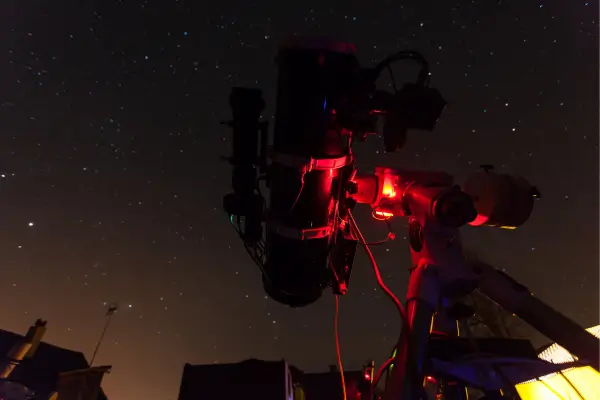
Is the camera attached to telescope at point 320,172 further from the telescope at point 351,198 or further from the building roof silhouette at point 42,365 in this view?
the building roof silhouette at point 42,365

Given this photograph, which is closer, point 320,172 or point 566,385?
point 566,385

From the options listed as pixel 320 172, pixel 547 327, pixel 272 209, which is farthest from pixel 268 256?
pixel 547 327

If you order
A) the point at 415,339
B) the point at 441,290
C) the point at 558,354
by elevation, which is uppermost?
the point at 441,290

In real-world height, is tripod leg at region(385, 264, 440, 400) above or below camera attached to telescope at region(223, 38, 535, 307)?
below

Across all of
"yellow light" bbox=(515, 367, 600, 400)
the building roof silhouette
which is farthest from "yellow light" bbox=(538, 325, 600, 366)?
the building roof silhouette

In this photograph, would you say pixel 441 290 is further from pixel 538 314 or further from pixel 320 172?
pixel 320 172

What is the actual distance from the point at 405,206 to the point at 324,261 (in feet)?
2.26

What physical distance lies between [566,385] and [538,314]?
0.42 metres

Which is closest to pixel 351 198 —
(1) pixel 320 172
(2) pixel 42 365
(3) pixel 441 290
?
(1) pixel 320 172

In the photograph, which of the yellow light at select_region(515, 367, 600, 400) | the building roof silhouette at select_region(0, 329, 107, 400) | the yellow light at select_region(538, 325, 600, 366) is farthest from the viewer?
the building roof silhouette at select_region(0, 329, 107, 400)

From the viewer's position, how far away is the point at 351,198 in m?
2.46

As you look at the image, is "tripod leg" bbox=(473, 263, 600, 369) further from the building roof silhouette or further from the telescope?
the building roof silhouette

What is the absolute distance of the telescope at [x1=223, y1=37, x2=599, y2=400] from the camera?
207 centimetres

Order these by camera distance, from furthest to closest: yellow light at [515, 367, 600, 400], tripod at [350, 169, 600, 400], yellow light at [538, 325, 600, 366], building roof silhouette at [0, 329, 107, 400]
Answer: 1. building roof silhouette at [0, 329, 107, 400]
2. yellow light at [538, 325, 600, 366]
3. tripod at [350, 169, 600, 400]
4. yellow light at [515, 367, 600, 400]
